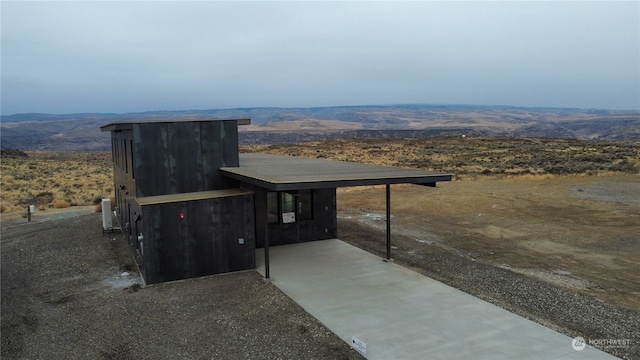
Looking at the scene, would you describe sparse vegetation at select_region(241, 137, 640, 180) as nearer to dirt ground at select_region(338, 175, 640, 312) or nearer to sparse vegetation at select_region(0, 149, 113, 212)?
dirt ground at select_region(338, 175, 640, 312)

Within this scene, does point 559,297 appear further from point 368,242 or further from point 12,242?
point 12,242

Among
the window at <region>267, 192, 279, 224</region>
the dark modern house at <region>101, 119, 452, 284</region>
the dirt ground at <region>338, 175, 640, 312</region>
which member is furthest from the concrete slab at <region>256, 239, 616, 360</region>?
the dirt ground at <region>338, 175, 640, 312</region>

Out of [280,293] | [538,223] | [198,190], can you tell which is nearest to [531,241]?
[538,223]

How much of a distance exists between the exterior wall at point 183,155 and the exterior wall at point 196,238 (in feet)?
4.47

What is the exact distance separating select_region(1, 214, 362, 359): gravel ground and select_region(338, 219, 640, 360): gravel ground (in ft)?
14.0

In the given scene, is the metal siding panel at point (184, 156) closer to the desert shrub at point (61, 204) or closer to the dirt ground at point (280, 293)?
the dirt ground at point (280, 293)

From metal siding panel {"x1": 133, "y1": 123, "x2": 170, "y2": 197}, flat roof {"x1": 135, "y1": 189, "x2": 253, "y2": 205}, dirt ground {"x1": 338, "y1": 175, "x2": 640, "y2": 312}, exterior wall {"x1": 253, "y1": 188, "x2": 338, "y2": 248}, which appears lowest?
dirt ground {"x1": 338, "y1": 175, "x2": 640, "y2": 312}

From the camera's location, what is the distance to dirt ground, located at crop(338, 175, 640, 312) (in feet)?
42.8

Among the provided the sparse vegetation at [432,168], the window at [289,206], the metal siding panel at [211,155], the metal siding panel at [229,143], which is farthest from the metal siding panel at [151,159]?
the sparse vegetation at [432,168]

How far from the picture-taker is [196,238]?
11969mm

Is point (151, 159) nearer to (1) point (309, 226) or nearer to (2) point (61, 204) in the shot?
(1) point (309, 226)

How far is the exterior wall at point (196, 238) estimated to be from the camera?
11555 mm

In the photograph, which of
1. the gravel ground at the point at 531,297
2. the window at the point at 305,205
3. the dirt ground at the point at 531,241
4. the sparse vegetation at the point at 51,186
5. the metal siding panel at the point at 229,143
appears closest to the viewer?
the gravel ground at the point at 531,297

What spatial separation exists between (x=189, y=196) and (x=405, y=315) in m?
6.71
